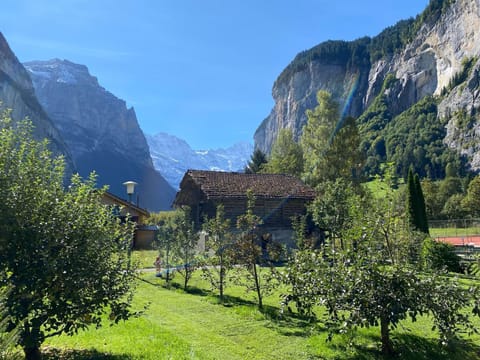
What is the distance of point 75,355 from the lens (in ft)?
21.6

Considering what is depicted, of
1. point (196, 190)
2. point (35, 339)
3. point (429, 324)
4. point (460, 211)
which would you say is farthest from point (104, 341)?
point (460, 211)

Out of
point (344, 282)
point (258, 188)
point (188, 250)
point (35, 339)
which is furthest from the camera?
point (258, 188)

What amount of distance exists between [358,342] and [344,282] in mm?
2271

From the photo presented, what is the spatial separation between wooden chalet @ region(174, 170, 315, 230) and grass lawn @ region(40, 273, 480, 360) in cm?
1867

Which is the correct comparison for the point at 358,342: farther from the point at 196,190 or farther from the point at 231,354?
the point at 196,190

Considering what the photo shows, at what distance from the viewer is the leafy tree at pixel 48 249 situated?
17.0 feet

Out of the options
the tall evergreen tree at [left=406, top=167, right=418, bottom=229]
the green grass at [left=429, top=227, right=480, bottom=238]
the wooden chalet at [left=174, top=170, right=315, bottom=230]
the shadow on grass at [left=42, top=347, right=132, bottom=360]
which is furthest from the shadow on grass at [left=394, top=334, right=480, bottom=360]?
the green grass at [left=429, top=227, right=480, bottom=238]

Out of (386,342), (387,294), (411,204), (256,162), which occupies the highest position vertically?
(256,162)

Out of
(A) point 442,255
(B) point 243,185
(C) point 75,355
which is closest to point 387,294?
(C) point 75,355

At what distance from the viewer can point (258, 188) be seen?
31.8 m

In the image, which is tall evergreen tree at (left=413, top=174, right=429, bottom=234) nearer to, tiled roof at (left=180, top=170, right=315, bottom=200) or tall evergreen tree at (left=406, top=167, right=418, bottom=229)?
tall evergreen tree at (left=406, top=167, right=418, bottom=229)

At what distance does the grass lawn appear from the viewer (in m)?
6.88

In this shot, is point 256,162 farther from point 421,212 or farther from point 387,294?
point 387,294

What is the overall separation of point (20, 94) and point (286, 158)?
414 ft
